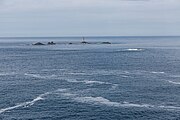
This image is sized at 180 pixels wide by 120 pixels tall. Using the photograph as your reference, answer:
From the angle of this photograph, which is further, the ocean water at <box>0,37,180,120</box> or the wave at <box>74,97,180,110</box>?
the wave at <box>74,97,180,110</box>

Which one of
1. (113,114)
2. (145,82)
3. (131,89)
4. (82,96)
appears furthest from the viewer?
(145,82)

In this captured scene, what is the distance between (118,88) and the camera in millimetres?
123188

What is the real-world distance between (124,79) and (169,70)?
3392 centimetres

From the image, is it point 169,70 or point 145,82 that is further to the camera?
point 169,70

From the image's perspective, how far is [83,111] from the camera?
95188mm

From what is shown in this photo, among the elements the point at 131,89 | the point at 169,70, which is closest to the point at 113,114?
the point at 131,89

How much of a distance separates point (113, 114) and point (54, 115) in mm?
15117

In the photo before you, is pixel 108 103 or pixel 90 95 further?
pixel 90 95

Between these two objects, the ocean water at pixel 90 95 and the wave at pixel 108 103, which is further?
the wave at pixel 108 103

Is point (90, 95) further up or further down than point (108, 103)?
further up

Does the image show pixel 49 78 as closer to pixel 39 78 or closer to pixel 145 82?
pixel 39 78

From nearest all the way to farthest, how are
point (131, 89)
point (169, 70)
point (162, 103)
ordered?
point (162, 103), point (131, 89), point (169, 70)

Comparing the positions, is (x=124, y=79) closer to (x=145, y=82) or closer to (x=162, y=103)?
(x=145, y=82)

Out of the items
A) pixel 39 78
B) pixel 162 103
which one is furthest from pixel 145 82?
pixel 39 78
